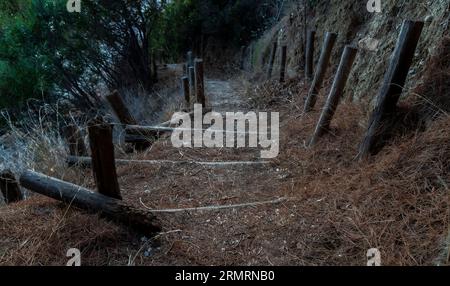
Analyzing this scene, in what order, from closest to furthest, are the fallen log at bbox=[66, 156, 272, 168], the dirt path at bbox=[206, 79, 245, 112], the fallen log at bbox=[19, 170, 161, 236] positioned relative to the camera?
the fallen log at bbox=[19, 170, 161, 236], the fallen log at bbox=[66, 156, 272, 168], the dirt path at bbox=[206, 79, 245, 112]

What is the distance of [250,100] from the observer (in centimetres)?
732

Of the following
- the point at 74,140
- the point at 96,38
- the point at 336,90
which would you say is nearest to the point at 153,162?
the point at 74,140

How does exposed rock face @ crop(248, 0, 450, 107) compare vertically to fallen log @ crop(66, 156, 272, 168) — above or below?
above

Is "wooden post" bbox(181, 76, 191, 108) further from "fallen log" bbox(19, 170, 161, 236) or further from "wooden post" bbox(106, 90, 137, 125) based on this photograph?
"fallen log" bbox(19, 170, 161, 236)

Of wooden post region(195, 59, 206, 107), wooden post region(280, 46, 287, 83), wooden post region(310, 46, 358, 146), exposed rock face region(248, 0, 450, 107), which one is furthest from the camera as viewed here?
wooden post region(280, 46, 287, 83)

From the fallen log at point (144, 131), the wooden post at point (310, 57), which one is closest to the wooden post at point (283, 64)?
the wooden post at point (310, 57)

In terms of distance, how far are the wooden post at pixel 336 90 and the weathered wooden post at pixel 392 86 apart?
0.76 meters

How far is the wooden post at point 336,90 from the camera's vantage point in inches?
150

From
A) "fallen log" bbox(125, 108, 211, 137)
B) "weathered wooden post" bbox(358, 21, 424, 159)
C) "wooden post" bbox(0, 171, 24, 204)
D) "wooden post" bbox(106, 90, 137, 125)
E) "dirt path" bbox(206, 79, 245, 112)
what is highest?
"weathered wooden post" bbox(358, 21, 424, 159)

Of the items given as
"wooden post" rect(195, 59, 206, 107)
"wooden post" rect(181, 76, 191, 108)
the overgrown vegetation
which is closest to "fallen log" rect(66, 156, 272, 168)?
"wooden post" rect(195, 59, 206, 107)

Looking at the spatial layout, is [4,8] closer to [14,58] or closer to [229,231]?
[14,58]

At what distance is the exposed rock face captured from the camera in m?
3.35

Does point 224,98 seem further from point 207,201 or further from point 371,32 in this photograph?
point 207,201

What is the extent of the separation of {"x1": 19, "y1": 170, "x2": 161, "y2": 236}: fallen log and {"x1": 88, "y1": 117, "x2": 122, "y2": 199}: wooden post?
0.08 meters
